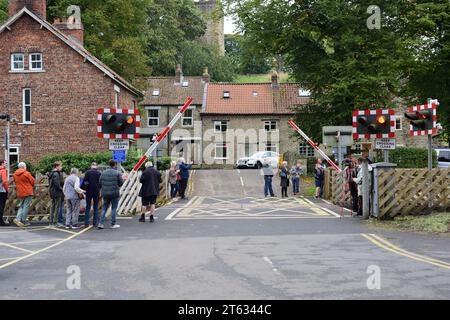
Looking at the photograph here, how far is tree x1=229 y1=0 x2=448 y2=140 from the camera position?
31906mm

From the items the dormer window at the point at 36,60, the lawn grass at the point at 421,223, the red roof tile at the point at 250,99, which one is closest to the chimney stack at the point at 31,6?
the dormer window at the point at 36,60

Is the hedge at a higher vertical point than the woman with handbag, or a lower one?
higher

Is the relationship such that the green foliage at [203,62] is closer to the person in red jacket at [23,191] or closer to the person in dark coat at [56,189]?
the person in red jacket at [23,191]

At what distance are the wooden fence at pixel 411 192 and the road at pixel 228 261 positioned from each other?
103 cm

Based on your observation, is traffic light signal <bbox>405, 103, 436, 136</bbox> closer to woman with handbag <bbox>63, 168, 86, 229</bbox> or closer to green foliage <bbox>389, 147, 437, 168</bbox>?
woman with handbag <bbox>63, 168, 86, 229</bbox>

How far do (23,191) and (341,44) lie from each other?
68.3 ft

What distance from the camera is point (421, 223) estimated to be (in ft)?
49.8

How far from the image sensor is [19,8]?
122 feet

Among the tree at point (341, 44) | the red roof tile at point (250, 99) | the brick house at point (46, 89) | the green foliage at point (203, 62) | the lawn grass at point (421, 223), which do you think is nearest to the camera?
the lawn grass at point (421, 223)

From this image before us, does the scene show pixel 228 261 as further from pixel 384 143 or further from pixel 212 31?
pixel 212 31

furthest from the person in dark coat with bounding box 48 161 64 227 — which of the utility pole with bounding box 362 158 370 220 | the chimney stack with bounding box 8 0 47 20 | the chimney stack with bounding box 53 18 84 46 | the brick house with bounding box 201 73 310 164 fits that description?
the brick house with bounding box 201 73 310 164

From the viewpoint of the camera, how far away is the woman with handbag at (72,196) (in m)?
16.2

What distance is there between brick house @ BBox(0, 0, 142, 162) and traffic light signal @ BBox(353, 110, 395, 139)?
2259cm
